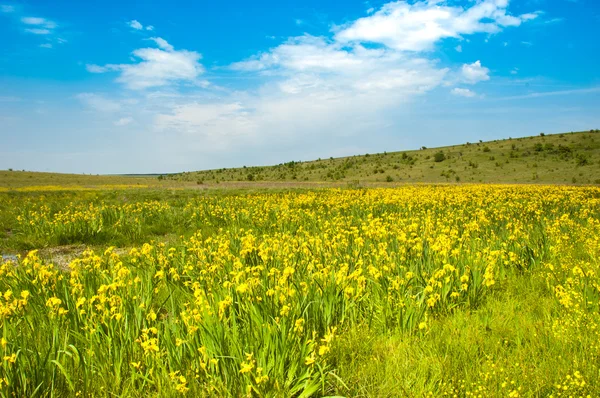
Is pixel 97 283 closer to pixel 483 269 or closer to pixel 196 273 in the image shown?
pixel 196 273

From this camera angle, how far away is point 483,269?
529cm

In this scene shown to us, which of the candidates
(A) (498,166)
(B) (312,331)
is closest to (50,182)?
(B) (312,331)

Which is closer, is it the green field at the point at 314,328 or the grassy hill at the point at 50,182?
the green field at the point at 314,328

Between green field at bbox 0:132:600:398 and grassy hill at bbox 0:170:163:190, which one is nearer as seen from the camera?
green field at bbox 0:132:600:398

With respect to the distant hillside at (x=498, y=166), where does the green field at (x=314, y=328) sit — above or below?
below

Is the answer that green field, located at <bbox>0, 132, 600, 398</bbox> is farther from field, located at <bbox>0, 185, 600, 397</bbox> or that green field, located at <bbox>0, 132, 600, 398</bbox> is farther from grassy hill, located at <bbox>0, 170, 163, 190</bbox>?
grassy hill, located at <bbox>0, 170, 163, 190</bbox>

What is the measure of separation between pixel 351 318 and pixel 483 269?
2.45m

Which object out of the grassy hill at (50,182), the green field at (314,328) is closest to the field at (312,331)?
the green field at (314,328)

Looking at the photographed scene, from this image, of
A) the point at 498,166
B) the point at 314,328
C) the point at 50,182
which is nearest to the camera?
the point at 314,328

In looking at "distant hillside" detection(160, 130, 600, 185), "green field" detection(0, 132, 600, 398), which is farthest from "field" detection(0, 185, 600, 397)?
"distant hillside" detection(160, 130, 600, 185)

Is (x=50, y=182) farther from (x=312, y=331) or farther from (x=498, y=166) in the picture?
(x=498, y=166)

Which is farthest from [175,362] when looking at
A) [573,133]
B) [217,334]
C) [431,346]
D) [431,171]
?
[573,133]

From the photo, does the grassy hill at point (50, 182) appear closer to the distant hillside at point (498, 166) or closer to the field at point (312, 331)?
the distant hillside at point (498, 166)

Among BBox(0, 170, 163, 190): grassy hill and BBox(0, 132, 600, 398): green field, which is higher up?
BBox(0, 170, 163, 190): grassy hill
